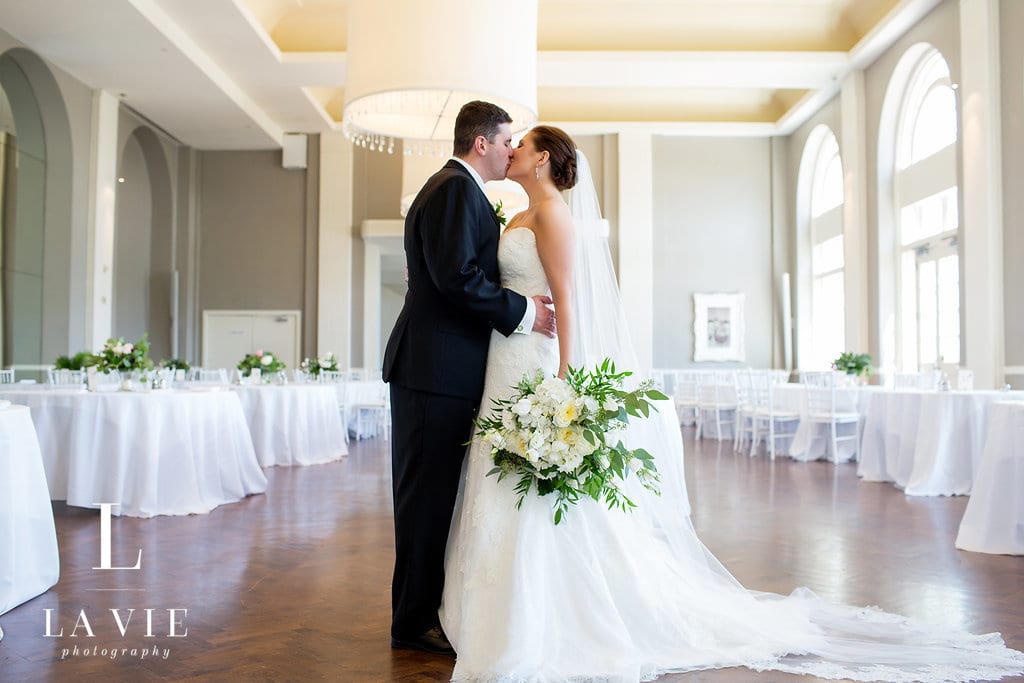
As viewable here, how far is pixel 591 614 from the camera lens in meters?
2.53

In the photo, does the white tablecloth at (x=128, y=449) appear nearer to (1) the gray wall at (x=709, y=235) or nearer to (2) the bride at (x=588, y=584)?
(2) the bride at (x=588, y=584)

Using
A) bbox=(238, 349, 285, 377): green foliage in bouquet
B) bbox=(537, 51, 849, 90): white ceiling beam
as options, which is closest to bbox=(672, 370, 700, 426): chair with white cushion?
bbox=(537, 51, 849, 90): white ceiling beam

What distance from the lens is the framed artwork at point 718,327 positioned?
14.8m

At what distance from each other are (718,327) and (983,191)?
651 centimetres

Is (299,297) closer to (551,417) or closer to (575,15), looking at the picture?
(575,15)

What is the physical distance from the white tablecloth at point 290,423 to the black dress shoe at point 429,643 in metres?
5.47

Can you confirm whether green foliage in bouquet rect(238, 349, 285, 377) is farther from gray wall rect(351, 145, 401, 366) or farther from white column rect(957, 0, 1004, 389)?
white column rect(957, 0, 1004, 389)

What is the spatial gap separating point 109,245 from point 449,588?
10.3 m

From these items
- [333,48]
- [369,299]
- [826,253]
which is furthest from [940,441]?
[369,299]

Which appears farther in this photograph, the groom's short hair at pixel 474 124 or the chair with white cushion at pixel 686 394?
the chair with white cushion at pixel 686 394

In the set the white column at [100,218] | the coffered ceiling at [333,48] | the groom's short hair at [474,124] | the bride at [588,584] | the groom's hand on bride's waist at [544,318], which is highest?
the coffered ceiling at [333,48]

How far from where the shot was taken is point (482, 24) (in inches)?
179

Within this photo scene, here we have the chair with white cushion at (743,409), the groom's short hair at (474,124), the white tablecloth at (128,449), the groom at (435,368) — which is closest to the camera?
the groom at (435,368)

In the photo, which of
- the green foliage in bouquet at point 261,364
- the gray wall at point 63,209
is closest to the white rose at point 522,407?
the green foliage in bouquet at point 261,364
